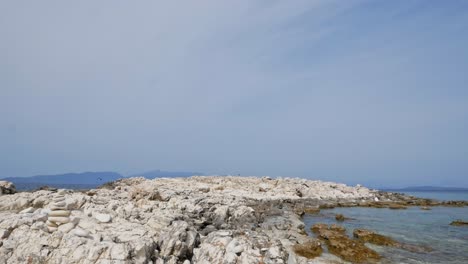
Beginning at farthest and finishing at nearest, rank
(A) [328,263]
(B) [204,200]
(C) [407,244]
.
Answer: (B) [204,200]
(C) [407,244]
(A) [328,263]

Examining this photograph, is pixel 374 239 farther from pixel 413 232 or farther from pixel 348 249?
pixel 413 232

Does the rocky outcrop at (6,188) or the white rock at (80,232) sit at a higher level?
the rocky outcrop at (6,188)

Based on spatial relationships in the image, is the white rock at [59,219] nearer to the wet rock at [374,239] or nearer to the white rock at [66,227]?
the white rock at [66,227]

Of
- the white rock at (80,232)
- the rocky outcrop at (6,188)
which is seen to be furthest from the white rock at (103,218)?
the rocky outcrop at (6,188)

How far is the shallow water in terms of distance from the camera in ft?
71.4

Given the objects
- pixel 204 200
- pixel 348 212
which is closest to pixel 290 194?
pixel 348 212

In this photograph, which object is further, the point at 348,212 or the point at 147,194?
the point at 348,212

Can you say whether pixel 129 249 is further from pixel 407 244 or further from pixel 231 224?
pixel 407 244

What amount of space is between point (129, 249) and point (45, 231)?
4.88 metres

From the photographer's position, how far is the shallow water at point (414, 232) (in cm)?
2176

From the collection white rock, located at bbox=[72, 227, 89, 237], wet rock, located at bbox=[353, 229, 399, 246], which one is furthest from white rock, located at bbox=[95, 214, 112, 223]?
wet rock, located at bbox=[353, 229, 399, 246]

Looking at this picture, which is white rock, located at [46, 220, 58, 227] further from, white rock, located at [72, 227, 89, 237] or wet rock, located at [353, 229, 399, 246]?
wet rock, located at [353, 229, 399, 246]

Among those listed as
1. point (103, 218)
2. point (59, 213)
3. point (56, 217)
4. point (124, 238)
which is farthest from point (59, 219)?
point (124, 238)

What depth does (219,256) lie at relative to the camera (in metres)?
16.9
